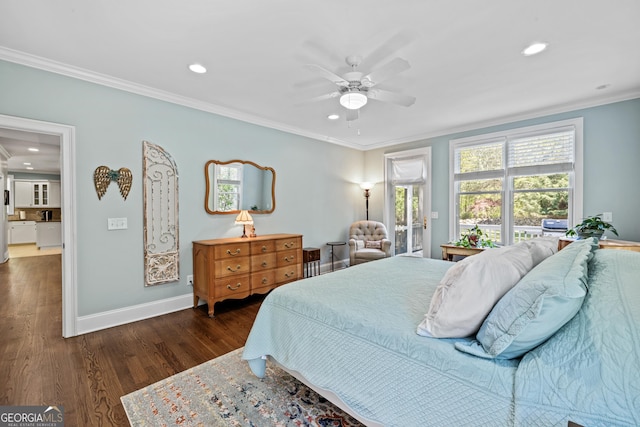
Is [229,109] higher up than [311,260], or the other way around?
[229,109]

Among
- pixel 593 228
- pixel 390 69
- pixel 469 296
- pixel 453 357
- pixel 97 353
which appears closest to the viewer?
pixel 453 357

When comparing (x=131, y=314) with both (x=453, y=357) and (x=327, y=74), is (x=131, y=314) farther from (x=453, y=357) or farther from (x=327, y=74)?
(x=453, y=357)

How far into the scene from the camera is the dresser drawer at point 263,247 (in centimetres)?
382

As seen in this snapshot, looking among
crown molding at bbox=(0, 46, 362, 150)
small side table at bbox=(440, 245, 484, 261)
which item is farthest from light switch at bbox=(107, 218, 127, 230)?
small side table at bbox=(440, 245, 484, 261)

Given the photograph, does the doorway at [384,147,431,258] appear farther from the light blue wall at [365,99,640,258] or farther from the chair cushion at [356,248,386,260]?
the light blue wall at [365,99,640,258]

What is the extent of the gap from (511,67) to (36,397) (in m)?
4.74

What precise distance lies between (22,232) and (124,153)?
9.69 m

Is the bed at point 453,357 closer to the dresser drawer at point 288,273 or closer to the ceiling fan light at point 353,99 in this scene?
the ceiling fan light at point 353,99

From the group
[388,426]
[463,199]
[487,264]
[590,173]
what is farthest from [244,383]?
[590,173]

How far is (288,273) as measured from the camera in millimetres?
4277

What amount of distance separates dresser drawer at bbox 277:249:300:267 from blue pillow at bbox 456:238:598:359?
3167 mm

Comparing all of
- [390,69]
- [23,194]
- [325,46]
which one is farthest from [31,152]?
[390,69]

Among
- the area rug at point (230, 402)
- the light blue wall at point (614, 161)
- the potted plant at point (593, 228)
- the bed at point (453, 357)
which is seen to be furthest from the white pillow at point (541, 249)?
the light blue wall at point (614, 161)

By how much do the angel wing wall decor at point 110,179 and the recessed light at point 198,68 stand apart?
4.41ft
